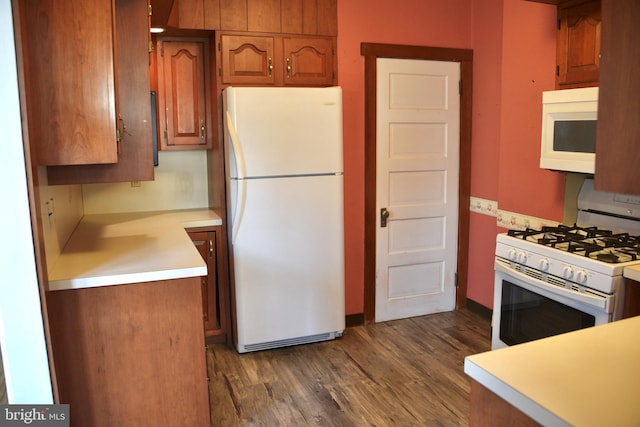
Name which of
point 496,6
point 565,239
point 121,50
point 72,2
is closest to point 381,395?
point 565,239

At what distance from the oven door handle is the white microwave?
60 centimetres

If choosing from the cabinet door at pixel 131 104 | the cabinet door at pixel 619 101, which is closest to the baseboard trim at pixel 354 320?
the cabinet door at pixel 131 104

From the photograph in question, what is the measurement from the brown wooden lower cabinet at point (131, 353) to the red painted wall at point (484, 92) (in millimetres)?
1870

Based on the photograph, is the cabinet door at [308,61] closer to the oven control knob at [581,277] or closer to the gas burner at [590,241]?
the gas burner at [590,241]

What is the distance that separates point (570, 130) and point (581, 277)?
0.79m

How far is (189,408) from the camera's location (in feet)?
7.98

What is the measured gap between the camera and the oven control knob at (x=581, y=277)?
2.46 metres

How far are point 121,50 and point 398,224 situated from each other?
94.2 inches

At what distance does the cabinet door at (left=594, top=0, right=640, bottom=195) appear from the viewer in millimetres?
1095

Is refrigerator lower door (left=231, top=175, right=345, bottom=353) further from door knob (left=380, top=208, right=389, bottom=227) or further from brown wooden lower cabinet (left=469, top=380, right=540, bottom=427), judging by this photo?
brown wooden lower cabinet (left=469, top=380, right=540, bottom=427)

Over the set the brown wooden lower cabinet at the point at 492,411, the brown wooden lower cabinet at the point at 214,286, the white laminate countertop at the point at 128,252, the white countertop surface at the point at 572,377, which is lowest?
the brown wooden lower cabinet at the point at 214,286

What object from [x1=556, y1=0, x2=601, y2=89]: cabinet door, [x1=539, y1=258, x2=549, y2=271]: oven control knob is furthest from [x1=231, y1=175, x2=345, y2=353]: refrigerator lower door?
[x1=556, y1=0, x2=601, y2=89]: cabinet door

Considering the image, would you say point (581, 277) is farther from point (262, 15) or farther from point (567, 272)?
point (262, 15)

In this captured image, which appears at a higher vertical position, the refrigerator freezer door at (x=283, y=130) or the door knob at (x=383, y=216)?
the refrigerator freezer door at (x=283, y=130)
